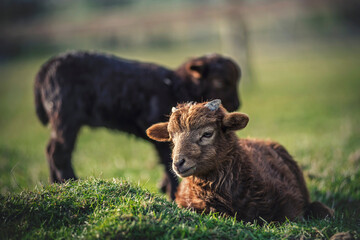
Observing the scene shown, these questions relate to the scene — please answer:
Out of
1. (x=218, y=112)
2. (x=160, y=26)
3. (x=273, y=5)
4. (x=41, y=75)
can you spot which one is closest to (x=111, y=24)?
(x=160, y=26)

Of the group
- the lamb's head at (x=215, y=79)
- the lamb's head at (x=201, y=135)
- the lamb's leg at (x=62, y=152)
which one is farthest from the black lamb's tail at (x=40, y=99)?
the lamb's head at (x=201, y=135)

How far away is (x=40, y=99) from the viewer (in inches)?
257

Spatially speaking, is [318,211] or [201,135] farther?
[318,211]

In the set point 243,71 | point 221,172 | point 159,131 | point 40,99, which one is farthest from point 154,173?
point 243,71

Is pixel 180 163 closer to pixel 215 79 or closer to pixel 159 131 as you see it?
pixel 159 131

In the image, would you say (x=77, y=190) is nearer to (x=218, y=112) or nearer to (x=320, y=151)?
(x=218, y=112)

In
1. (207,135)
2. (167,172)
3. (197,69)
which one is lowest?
(167,172)

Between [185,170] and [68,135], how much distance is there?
2.88 m

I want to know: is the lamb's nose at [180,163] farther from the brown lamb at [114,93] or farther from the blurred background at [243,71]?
the brown lamb at [114,93]

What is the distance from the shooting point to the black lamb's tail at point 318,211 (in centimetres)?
441

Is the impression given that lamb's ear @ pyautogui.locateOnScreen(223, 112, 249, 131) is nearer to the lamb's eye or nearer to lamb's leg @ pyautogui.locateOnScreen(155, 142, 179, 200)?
the lamb's eye

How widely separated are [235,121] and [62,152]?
324cm

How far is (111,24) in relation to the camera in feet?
59.4

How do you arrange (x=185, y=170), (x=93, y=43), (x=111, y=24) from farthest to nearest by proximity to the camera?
(x=93, y=43), (x=111, y=24), (x=185, y=170)
